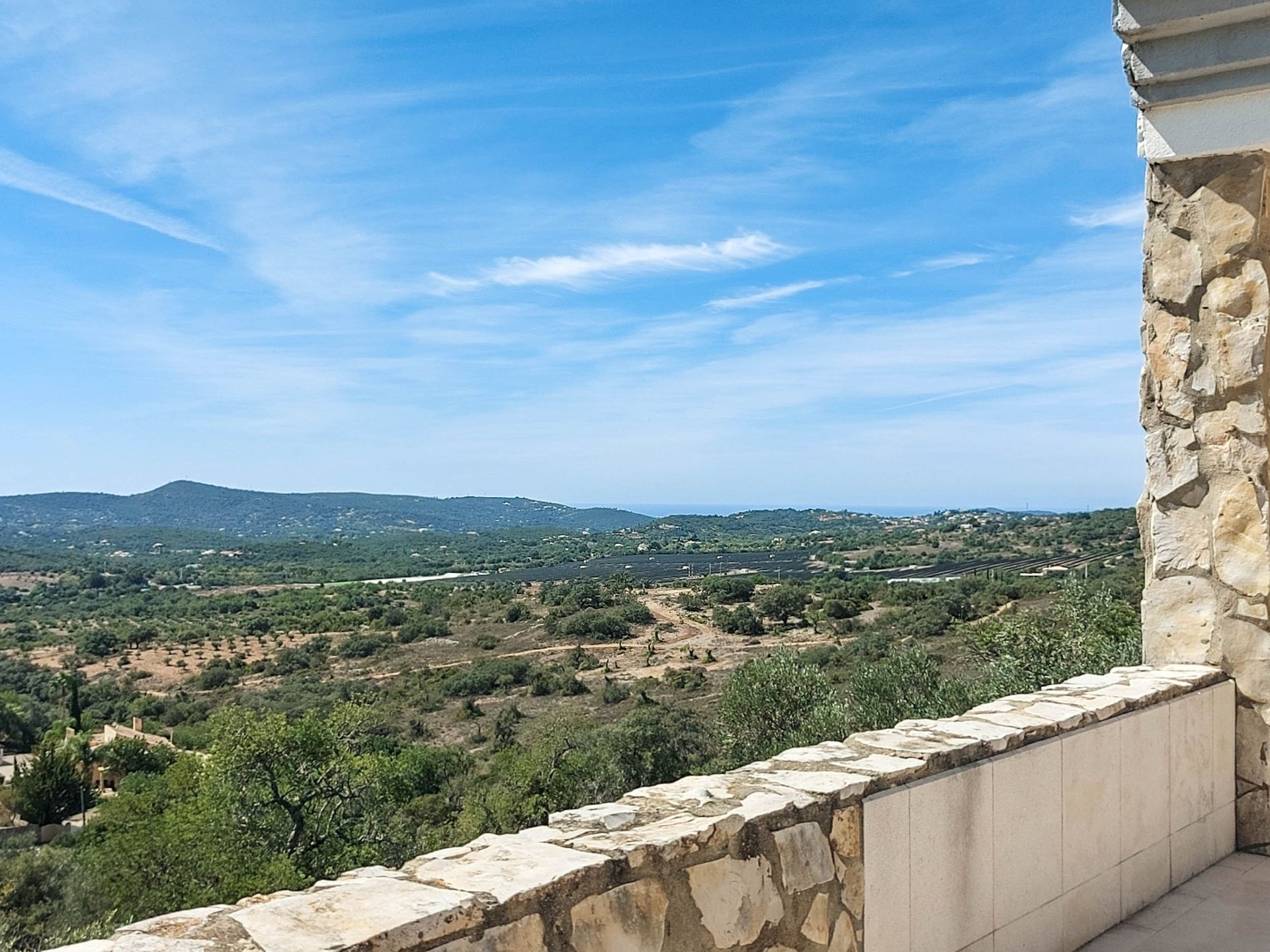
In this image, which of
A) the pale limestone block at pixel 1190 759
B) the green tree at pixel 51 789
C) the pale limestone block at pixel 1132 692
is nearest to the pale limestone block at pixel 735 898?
the pale limestone block at pixel 1132 692

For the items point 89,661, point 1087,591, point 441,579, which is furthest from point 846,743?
point 441,579

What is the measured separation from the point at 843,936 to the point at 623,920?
0.67 meters

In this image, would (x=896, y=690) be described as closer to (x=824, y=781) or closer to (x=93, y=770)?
(x=824, y=781)

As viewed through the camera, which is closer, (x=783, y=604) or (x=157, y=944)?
(x=157, y=944)

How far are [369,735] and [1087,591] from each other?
2072cm

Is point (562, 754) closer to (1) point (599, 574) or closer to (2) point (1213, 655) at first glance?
(2) point (1213, 655)

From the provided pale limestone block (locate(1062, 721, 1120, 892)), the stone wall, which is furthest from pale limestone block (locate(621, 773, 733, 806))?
pale limestone block (locate(1062, 721, 1120, 892))

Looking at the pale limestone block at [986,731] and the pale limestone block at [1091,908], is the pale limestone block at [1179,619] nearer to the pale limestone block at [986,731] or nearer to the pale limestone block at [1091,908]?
the pale limestone block at [1091,908]

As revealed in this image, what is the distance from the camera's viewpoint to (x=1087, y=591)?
1274 centimetres

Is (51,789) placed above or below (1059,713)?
below

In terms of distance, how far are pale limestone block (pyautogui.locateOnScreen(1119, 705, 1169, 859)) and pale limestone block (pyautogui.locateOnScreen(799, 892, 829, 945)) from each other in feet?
4.72

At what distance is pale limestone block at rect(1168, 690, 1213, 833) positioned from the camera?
3.37m

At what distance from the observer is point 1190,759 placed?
3.48 meters

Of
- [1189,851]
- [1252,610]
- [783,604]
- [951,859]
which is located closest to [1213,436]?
[1252,610]
